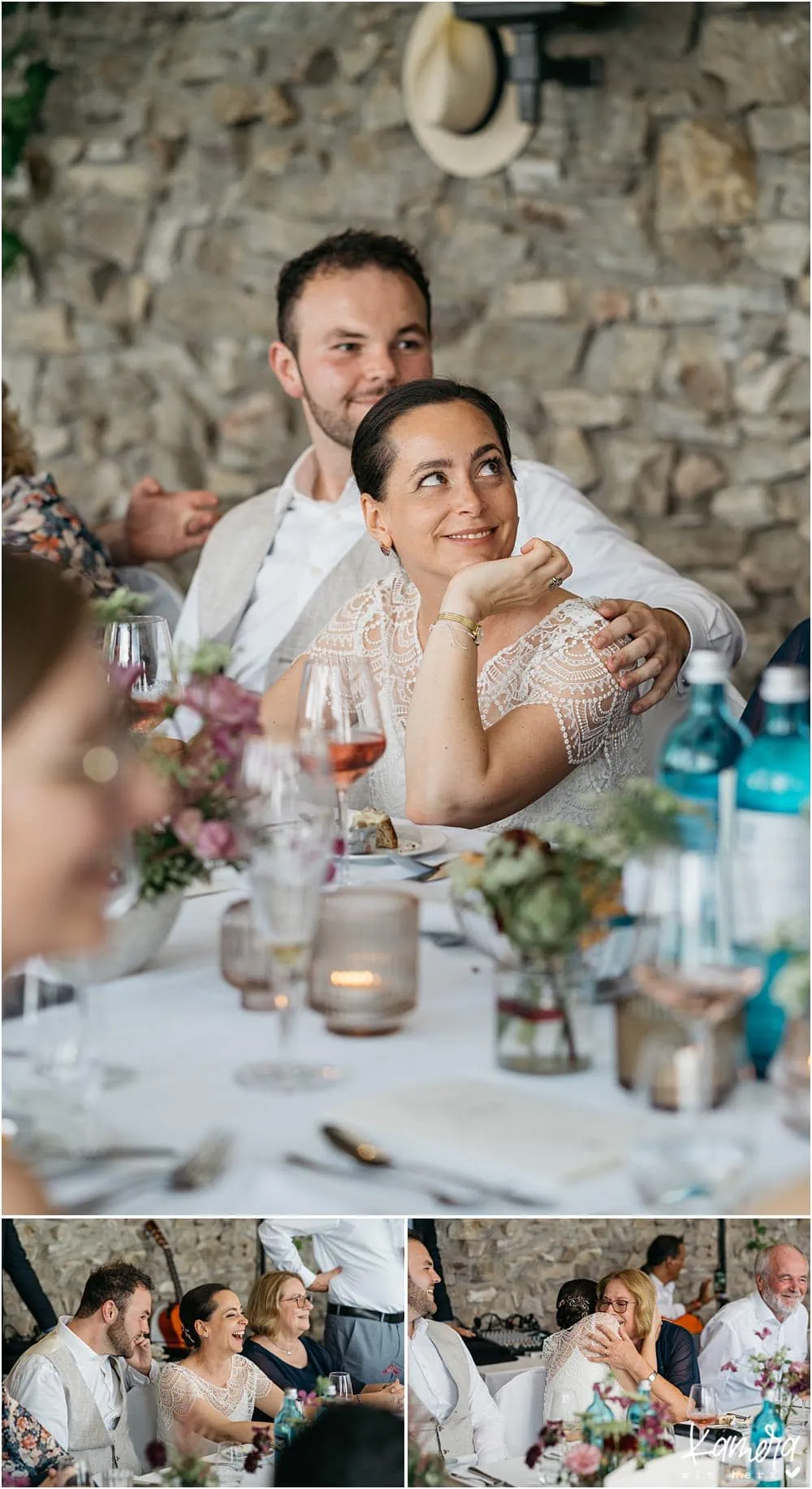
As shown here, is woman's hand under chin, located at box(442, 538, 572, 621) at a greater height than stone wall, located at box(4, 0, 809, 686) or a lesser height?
lesser

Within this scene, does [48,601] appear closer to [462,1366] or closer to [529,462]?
[462,1366]

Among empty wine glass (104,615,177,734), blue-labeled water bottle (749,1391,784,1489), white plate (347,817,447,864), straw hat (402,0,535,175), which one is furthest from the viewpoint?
straw hat (402,0,535,175)

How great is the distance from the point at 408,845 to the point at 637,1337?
53cm

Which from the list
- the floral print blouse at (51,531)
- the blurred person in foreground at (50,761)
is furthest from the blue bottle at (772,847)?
the floral print blouse at (51,531)

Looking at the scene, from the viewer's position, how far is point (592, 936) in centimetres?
98

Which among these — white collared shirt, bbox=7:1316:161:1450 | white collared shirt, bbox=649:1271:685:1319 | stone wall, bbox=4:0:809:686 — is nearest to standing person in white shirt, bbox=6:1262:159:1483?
white collared shirt, bbox=7:1316:161:1450

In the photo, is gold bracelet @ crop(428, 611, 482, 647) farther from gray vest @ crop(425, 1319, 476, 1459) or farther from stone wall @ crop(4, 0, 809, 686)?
stone wall @ crop(4, 0, 809, 686)

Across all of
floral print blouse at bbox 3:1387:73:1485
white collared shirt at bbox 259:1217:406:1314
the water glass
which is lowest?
floral print blouse at bbox 3:1387:73:1485

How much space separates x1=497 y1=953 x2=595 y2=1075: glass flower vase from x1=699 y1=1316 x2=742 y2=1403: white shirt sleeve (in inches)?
16.1

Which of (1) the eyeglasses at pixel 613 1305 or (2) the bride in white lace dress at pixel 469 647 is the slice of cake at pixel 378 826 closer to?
(2) the bride in white lace dress at pixel 469 647

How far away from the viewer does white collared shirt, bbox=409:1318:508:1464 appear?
1.22 metres

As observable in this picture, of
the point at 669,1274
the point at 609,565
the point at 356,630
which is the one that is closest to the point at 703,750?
the point at 669,1274

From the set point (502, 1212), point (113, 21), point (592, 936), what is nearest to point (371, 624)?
point (592, 936)

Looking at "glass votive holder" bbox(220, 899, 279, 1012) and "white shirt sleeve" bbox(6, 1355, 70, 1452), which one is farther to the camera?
"white shirt sleeve" bbox(6, 1355, 70, 1452)
